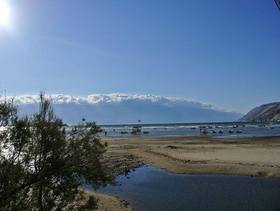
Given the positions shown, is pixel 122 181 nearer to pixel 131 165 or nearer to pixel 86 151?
pixel 131 165

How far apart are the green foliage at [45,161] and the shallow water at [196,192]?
526 inches

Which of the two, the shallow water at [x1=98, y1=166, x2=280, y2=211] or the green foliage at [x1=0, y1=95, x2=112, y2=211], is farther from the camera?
the shallow water at [x1=98, y1=166, x2=280, y2=211]

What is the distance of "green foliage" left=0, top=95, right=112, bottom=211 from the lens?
1577 cm

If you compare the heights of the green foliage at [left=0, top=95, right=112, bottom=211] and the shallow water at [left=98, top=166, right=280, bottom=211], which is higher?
the green foliage at [left=0, top=95, right=112, bottom=211]

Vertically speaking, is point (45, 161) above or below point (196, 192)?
above

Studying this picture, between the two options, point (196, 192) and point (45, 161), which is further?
point (196, 192)

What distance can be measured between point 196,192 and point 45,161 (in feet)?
72.0

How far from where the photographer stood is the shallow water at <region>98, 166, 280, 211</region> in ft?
104

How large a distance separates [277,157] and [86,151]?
44559mm

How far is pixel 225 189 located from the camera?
38531 mm

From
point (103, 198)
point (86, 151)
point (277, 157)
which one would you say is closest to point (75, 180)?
point (86, 151)

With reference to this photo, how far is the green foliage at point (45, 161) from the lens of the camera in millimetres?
15773

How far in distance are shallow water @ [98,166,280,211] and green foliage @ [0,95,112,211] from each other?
43.9ft

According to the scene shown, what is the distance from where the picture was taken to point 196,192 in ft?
122
